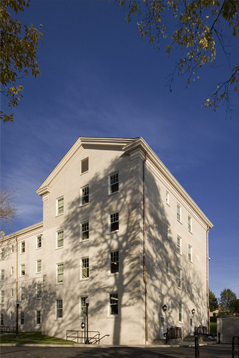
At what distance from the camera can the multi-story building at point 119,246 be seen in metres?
25.1

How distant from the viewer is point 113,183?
1125 inches

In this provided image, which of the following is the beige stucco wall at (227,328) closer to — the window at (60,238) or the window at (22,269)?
the window at (60,238)

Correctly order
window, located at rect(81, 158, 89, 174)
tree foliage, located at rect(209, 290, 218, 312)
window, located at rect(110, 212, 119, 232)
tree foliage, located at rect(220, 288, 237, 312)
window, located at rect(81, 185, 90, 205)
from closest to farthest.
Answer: window, located at rect(110, 212, 119, 232) < window, located at rect(81, 185, 90, 205) < window, located at rect(81, 158, 89, 174) < tree foliage, located at rect(209, 290, 218, 312) < tree foliage, located at rect(220, 288, 237, 312)

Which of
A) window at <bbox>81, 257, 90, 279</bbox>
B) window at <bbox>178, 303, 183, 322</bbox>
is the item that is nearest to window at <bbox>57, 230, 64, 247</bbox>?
window at <bbox>81, 257, 90, 279</bbox>

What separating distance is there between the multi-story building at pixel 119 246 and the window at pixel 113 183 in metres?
0.08

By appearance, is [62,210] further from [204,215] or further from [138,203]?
[204,215]

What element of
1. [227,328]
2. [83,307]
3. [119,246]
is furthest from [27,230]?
[227,328]

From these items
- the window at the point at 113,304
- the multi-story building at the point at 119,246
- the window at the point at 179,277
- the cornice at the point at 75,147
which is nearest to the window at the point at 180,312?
the multi-story building at the point at 119,246

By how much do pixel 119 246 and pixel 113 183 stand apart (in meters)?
5.19

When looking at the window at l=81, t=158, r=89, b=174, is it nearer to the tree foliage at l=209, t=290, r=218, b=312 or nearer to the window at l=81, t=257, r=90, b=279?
the window at l=81, t=257, r=90, b=279

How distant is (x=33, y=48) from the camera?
36.2ft

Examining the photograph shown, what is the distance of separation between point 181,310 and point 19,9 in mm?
28210

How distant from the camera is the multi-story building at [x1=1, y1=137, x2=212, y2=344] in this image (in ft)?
82.3

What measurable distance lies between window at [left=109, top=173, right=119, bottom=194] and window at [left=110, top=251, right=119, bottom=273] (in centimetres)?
486
